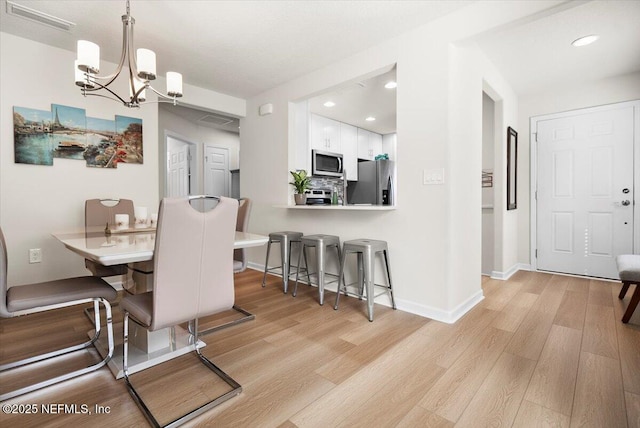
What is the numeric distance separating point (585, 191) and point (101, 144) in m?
5.65

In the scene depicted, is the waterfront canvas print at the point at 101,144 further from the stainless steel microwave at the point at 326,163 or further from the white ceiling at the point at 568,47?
the white ceiling at the point at 568,47

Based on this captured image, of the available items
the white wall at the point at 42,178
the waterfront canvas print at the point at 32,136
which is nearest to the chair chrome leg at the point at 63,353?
the white wall at the point at 42,178

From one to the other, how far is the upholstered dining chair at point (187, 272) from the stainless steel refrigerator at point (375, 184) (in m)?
4.19

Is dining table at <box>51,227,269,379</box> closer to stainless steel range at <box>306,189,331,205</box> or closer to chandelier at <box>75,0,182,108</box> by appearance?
chandelier at <box>75,0,182,108</box>

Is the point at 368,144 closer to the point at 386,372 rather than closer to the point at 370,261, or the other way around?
the point at 370,261

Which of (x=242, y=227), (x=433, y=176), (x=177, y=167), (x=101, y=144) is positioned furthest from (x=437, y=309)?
(x=177, y=167)

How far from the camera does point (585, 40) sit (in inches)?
109

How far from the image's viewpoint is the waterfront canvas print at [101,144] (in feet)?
10.2

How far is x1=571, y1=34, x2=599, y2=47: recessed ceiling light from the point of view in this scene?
272cm

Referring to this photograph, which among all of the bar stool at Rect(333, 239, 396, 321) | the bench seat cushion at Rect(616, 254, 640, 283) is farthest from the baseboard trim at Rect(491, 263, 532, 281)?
the bar stool at Rect(333, 239, 396, 321)

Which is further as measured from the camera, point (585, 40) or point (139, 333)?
point (585, 40)

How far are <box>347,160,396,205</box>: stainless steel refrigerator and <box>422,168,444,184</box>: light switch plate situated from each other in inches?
113

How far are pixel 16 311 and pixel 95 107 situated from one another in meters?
2.44

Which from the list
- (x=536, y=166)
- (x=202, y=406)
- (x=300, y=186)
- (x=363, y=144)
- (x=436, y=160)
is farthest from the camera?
(x=363, y=144)
